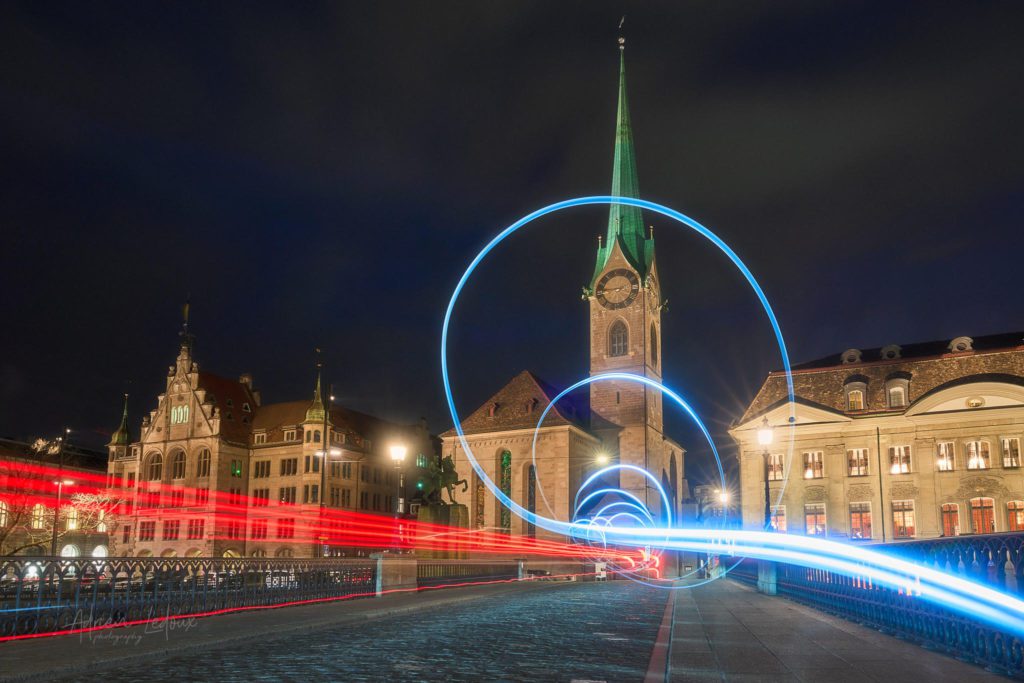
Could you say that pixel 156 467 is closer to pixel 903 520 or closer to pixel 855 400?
pixel 855 400

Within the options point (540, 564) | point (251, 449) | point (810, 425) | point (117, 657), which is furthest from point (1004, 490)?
point (251, 449)

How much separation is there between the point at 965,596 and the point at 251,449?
86.0 m

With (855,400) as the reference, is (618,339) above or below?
above

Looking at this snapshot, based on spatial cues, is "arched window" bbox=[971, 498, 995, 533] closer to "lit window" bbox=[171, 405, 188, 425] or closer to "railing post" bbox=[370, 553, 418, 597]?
"railing post" bbox=[370, 553, 418, 597]

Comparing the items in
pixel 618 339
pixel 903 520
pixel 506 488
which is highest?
pixel 618 339

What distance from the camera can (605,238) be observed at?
91938 mm

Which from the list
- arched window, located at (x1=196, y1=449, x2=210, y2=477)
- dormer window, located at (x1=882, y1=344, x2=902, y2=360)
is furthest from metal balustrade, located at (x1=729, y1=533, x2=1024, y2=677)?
arched window, located at (x1=196, y1=449, x2=210, y2=477)

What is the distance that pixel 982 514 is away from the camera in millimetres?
57938

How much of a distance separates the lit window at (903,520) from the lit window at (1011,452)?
6420 mm

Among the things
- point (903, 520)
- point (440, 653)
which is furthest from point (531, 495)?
point (440, 653)

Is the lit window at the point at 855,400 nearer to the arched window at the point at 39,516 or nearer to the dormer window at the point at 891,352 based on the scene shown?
the dormer window at the point at 891,352

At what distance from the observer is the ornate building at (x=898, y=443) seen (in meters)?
57.8

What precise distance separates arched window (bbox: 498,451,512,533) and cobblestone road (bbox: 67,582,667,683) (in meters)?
57.0

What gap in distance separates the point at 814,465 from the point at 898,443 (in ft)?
19.0
